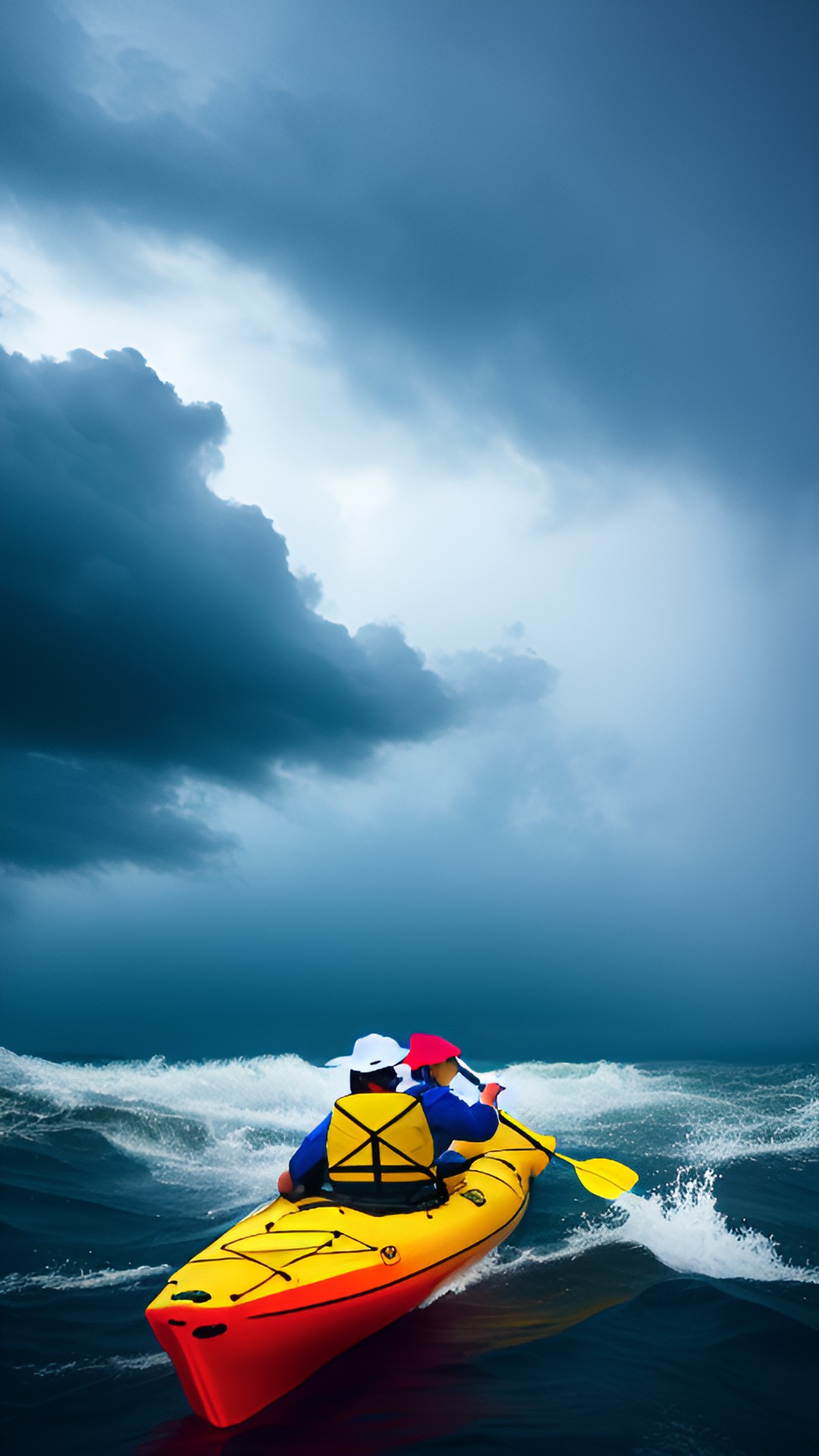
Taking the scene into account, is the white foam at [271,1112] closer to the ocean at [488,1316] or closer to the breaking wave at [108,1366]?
the ocean at [488,1316]

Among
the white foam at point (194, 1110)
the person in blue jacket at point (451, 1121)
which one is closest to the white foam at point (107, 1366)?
the person in blue jacket at point (451, 1121)

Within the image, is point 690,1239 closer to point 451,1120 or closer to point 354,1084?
point 451,1120

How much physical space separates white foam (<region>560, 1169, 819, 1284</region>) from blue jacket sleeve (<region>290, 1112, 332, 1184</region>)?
2.84 metres

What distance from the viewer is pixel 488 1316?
17.3ft

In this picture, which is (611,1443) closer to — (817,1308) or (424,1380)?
(424,1380)

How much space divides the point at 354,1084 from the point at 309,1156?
0.73 m

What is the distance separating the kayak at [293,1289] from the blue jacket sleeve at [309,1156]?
18 cm

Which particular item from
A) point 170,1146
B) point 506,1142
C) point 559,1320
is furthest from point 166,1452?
point 170,1146

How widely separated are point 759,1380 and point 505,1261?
2.49 meters

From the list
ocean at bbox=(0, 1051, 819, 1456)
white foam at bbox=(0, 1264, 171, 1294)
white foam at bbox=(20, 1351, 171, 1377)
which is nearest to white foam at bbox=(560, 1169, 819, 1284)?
ocean at bbox=(0, 1051, 819, 1456)

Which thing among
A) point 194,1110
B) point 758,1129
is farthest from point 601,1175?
point 194,1110

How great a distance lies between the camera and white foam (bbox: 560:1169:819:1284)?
21.1 feet

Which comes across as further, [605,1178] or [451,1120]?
[605,1178]

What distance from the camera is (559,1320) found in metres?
5.30
